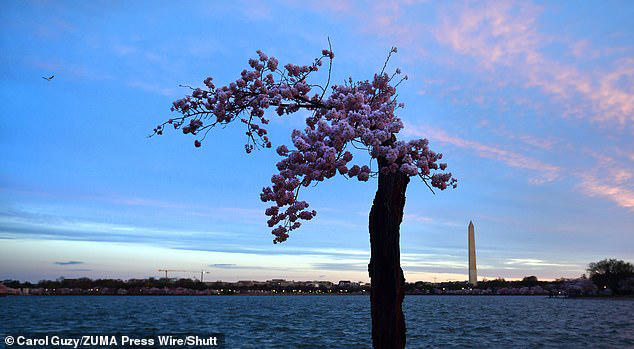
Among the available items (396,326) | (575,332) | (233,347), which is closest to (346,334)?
(233,347)

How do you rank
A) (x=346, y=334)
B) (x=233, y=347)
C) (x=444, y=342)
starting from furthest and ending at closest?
1. (x=346, y=334)
2. (x=444, y=342)
3. (x=233, y=347)

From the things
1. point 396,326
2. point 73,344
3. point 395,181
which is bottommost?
point 73,344

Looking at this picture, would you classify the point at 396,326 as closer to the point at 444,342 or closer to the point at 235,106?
the point at 235,106

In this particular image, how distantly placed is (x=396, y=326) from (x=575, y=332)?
81728mm

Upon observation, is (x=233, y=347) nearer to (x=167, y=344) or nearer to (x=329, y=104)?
(x=167, y=344)

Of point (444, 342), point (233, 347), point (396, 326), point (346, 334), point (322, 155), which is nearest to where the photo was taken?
point (322, 155)

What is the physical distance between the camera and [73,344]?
72688 mm

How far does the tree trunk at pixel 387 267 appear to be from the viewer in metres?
13.1

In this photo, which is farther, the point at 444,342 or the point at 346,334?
the point at 346,334

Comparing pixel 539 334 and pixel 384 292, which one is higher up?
pixel 384 292

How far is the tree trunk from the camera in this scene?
13094 mm

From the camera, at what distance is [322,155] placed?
12164 millimetres

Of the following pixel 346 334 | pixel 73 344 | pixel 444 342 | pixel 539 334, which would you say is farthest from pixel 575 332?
pixel 73 344

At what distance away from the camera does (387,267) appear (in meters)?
13.2
